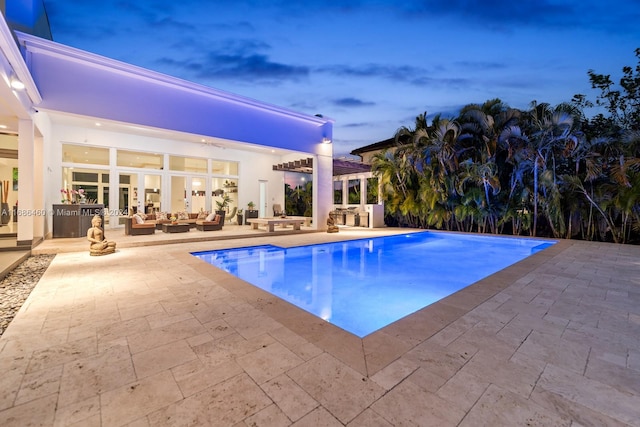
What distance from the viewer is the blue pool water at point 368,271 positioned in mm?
4047

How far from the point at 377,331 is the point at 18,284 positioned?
521 cm

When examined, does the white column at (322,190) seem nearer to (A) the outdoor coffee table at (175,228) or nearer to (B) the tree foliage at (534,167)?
(B) the tree foliage at (534,167)

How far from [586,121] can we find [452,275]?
9.10 m

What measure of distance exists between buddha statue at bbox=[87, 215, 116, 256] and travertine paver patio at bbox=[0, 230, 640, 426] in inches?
109

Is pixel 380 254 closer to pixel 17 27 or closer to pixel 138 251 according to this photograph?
pixel 138 251

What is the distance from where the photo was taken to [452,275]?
5.65 metres

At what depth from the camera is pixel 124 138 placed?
11.5m

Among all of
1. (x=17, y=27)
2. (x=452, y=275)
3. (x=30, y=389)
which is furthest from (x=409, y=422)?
(x=17, y=27)

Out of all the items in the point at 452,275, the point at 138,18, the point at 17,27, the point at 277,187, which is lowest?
the point at 452,275

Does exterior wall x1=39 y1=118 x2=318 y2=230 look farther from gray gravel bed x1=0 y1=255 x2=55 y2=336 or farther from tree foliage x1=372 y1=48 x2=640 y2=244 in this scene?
tree foliage x1=372 y1=48 x2=640 y2=244

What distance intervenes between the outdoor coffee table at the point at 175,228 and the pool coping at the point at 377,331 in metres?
6.58

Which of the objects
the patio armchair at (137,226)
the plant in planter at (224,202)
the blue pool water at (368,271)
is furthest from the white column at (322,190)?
the patio armchair at (137,226)

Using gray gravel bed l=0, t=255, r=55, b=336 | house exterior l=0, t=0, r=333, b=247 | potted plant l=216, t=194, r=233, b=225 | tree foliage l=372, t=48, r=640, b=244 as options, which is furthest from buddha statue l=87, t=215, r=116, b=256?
tree foliage l=372, t=48, r=640, b=244

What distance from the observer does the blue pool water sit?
13.3 ft
